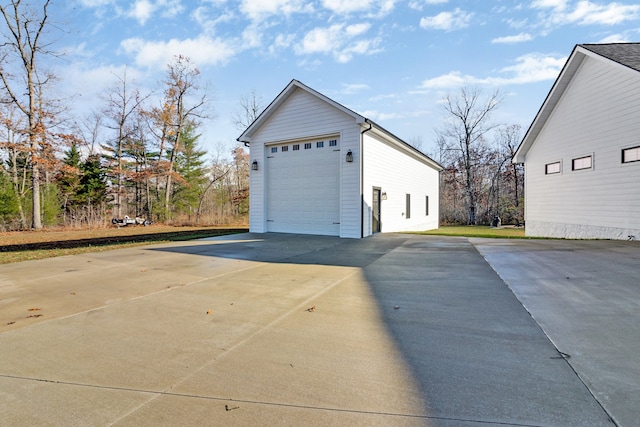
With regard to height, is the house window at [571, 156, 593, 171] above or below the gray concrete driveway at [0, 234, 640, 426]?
above

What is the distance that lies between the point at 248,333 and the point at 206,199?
91.3 feet

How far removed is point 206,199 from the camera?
29.0 meters

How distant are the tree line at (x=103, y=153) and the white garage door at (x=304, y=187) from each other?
32.8 feet

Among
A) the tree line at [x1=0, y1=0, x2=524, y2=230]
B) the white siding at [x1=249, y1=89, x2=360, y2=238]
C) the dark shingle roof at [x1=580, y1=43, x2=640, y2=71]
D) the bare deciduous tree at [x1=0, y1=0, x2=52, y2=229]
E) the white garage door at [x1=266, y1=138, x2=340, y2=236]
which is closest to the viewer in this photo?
the dark shingle roof at [x1=580, y1=43, x2=640, y2=71]

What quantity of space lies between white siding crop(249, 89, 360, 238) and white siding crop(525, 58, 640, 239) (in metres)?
7.99

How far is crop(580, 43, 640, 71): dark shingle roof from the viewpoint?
968cm

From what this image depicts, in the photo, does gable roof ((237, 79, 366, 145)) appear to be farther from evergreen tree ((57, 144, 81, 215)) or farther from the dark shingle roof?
evergreen tree ((57, 144, 81, 215))

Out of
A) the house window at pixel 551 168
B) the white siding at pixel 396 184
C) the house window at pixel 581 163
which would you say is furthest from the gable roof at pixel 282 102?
the house window at pixel 551 168

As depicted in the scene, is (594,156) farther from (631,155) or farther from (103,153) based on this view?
(103,153)

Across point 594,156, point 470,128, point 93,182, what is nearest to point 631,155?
point 594,156

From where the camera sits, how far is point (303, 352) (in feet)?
8.46

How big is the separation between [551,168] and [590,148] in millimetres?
2618

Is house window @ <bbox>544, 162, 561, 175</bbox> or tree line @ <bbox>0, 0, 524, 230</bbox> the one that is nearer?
house window @ <bbox>544, 162, 561, 175</bbox>

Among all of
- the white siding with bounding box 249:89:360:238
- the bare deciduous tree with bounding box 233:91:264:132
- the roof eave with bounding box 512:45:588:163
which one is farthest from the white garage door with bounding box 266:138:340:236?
the bare deciduous tree with bounding box 233:91:264:132
